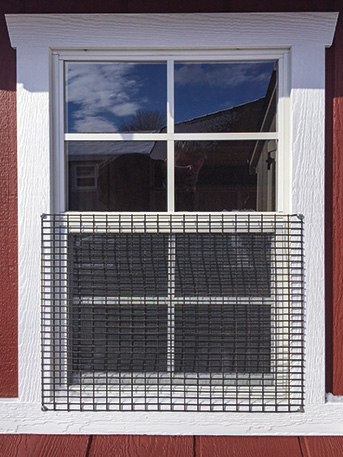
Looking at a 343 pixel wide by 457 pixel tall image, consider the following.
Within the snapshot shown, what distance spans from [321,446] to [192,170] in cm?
137

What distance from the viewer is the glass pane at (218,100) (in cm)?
213

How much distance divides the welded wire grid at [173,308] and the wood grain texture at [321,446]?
0.16 metres

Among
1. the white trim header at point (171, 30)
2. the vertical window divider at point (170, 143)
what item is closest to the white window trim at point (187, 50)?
the white trim header at point (171, 30)

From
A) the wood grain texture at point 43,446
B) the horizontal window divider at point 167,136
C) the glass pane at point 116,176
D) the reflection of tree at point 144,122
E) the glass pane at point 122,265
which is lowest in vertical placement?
the wood grain texture at point 43,446

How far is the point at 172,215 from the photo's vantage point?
2.09 meters

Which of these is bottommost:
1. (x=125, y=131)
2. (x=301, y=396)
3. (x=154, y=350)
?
(x=301, y=396)

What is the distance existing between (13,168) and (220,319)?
1.16m

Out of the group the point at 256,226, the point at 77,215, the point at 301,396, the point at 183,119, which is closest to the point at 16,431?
the point at 77,215

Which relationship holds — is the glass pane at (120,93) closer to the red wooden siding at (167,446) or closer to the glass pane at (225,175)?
the glass pane at (225,175)

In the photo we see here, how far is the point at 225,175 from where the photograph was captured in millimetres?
2143

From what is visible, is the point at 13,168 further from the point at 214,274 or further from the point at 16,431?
the point at 16,431

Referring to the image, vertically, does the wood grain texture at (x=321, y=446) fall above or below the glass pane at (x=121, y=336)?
below

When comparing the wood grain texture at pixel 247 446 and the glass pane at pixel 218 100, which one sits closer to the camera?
the wood grain texture at pixel 247 446

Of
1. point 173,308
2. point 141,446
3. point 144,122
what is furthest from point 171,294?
point 144,122
